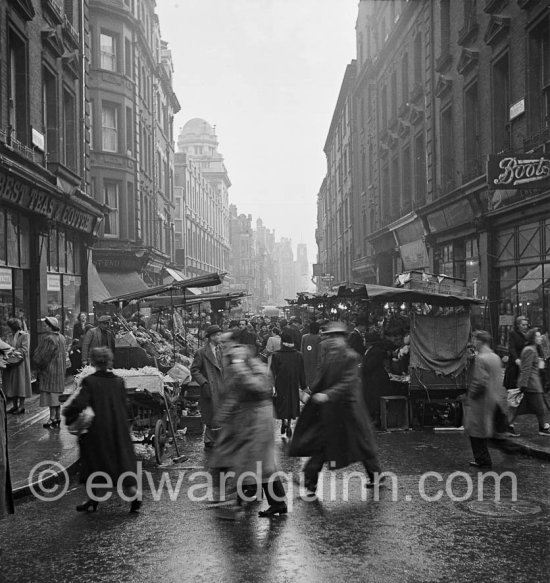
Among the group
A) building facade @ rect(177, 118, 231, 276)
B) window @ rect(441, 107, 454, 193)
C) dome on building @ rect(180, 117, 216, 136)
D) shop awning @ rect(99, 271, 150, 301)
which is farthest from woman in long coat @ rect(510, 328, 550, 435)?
dome on building @ rect(180, 117, 216, 136)

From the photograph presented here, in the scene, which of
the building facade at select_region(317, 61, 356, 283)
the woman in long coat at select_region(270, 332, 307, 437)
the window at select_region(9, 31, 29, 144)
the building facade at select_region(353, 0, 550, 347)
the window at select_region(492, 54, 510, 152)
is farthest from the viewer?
the building facade at select_region(317, 61, 356, 283)

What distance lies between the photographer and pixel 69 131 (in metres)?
22.6

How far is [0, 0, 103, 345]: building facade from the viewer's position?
16047 millimetres

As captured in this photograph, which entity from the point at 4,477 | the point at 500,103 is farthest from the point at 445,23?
the point at 4,477

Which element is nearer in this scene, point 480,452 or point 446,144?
point 480,452

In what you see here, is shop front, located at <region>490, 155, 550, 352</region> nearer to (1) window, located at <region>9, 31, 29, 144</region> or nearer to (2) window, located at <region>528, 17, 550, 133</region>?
(2) window, located at <region>528, 17, 550, 133</region>

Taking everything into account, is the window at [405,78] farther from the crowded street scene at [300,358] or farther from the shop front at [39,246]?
the shop front at [39,246]

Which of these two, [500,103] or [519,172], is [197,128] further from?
[519,172]

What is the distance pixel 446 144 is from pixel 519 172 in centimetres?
923

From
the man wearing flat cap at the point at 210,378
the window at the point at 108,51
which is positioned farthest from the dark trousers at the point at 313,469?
the window at the point at 108,51

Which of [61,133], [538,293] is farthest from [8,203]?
[538,293]

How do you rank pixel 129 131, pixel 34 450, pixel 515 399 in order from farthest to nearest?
pixel 129 131 < pixel 515 399 < pixel 34 450

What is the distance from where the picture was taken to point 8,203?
52.0ft

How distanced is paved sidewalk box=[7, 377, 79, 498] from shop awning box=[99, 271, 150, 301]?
59.8ft
